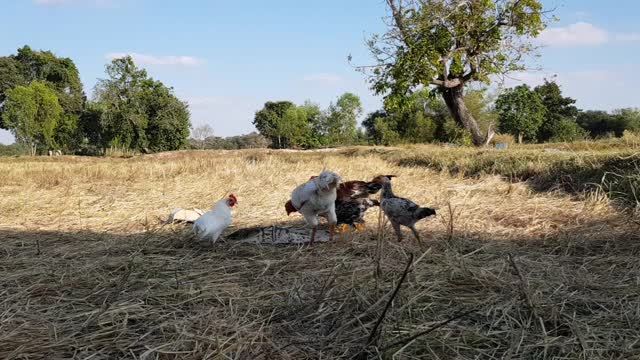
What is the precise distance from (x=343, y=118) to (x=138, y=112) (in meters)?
18.6

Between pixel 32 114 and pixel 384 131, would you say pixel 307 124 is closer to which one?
pixel 384 131

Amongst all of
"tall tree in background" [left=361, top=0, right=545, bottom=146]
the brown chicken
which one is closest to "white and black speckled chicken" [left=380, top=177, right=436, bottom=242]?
the brown chicken

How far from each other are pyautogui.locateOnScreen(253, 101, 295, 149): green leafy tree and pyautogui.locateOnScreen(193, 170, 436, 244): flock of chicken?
42015mm

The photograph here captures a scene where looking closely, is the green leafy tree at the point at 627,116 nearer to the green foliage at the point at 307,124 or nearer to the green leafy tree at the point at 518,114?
the green leafy tree at the point at 518,114

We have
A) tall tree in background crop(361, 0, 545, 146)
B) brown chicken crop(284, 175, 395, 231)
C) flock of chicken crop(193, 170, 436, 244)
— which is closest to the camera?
flock of chicken crop(193, 170, 436, 244)

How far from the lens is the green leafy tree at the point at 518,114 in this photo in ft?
97.9

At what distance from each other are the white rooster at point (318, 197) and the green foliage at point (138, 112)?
38.0 m

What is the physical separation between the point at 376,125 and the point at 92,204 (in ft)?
101

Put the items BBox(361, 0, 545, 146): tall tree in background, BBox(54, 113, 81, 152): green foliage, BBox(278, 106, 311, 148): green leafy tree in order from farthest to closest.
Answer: BBox(278, 106, 311, 148): green leafy tree < BBox(54, 113, 81, 152): green foliage < BBox(361, 0, 545, 146): tall tree in background

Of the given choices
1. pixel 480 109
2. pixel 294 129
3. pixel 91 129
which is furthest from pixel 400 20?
pixel 91 129

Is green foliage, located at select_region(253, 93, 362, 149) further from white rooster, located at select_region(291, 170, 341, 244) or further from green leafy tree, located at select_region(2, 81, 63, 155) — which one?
white rooster, located at select_region(291, 170, 341, 244)

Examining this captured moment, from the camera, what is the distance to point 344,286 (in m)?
2.37

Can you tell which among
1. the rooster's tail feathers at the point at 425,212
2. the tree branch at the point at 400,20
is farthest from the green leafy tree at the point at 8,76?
the rooster's tail feathers at the point at 425,212

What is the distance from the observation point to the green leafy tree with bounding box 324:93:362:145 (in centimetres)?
4522
